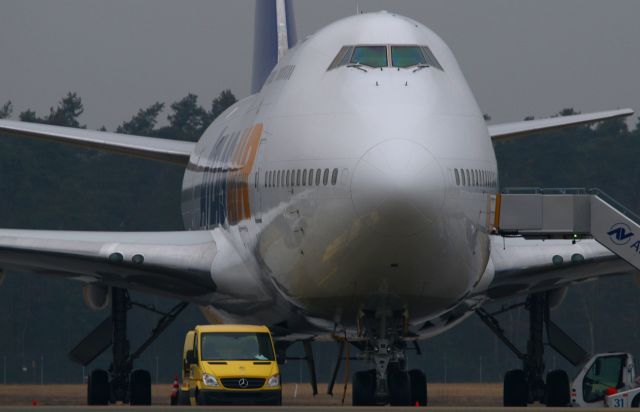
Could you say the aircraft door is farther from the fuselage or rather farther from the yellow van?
the yellow van

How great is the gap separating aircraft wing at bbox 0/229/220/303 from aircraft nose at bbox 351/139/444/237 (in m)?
6.66

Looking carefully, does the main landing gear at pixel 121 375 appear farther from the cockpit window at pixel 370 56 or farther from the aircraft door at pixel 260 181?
the cockpit window at pixel 370 56

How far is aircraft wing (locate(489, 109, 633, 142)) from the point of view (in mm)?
32500

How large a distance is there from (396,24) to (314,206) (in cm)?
358

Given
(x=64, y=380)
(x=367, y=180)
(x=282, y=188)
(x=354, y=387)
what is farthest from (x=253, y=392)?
(x=64, y=380)

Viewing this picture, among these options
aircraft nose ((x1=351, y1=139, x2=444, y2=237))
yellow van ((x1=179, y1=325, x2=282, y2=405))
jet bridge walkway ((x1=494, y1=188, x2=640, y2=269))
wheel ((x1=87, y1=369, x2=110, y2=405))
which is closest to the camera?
aircraft nose ((x1=351, y1=139, x2=444, y2=237))

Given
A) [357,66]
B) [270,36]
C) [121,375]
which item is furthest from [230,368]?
[270,36]

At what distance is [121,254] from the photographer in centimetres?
2802

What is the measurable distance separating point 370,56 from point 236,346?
17.3 ft

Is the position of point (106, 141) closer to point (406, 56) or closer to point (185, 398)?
point (185, 398)

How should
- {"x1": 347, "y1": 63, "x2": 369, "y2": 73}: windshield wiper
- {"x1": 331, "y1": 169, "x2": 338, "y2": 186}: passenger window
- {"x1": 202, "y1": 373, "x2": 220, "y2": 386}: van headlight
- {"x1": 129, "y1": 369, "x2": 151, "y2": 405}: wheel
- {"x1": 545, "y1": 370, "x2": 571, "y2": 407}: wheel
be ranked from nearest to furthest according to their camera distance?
{"x1": 331, "y1": 169, "x2": 338, "y2": 186}: passenger window < {"x1": 347, "y1": 63, "x2": 369, "y2": 73}: windshield wiper < {"x1": 202, "y1": 373, "x2": 220, "y2": 386}: van headlight < {"x1": 129, "y1": 369, "x2": 151, "y2": 405}: wheel < {"x1": 545, "y1": 370, "x2": 571, "y2": 407}: wheel

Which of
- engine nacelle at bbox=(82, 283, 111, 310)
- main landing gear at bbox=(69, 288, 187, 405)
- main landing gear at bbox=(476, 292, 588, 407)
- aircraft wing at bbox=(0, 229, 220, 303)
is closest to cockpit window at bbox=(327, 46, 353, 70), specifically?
aircraft wing at bbox=(0, 229, 220, 303)

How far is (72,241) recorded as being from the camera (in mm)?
28047

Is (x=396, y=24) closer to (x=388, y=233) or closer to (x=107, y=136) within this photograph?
(x=388, y=233)
